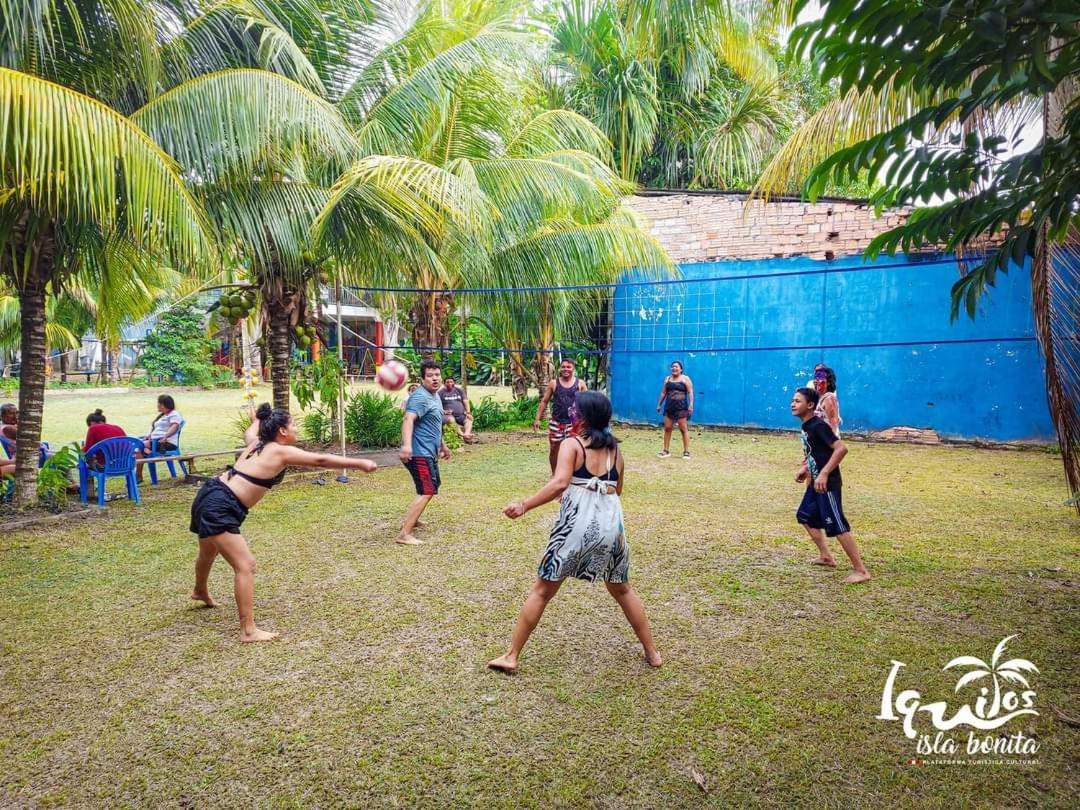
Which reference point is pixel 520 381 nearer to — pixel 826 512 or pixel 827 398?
pixel 827 398

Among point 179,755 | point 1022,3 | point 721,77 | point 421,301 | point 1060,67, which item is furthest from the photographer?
point 721,77

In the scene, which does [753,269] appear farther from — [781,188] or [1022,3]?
[1022,3]

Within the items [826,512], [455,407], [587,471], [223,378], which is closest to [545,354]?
[455,407]

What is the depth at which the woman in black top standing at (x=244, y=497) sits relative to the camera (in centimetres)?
409

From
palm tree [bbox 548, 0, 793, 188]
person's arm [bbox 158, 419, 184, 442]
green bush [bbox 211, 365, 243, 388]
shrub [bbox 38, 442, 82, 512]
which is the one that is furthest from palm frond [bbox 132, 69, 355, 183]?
green bush [bbox 211, 365, 243, 388]

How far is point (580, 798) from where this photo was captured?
2672 millimetres

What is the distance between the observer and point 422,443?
631 cm

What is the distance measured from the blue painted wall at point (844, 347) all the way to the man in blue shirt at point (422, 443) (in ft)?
18.0

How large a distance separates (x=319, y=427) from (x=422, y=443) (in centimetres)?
627

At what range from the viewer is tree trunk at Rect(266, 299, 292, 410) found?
9.44 meters

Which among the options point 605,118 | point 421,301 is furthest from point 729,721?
point 605,118

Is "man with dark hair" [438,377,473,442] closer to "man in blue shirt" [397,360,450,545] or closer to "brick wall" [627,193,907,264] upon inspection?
"man in blue shirt" [397,360,450,545]

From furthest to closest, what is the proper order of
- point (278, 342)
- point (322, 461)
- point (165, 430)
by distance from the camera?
point (278, 342) < point (165, 430) < point (322, 461)

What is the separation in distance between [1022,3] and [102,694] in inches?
175
